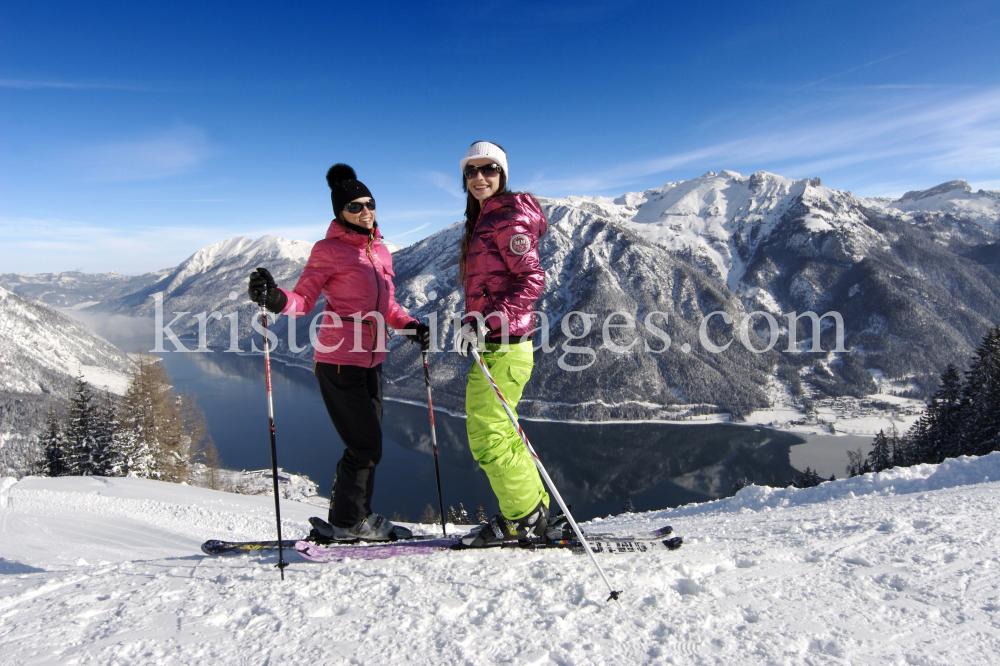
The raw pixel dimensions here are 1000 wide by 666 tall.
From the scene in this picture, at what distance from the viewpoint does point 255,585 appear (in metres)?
2.74

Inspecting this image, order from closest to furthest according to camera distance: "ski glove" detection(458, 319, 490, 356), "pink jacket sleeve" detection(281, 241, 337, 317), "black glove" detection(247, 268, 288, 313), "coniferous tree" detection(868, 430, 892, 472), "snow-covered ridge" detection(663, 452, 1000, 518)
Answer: "black glove" detection(247, 268, 288, 313), "ski glove" detection(458, 319, 490, 356), "pink jacket sleeve" detection(281, 241, 337, 317), "snow-covered ridge" detection(663, 452, 1000, 518), "coniferous tree" detection(868, 430, 892, 472)

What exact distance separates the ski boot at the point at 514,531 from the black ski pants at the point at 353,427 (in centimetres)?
89

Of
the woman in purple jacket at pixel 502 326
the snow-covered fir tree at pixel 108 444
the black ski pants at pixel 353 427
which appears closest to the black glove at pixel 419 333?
the black ski pants at pixel 353 427

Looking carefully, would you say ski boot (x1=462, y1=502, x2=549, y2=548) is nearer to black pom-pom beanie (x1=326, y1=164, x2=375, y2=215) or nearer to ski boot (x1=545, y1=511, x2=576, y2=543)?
ski boot (x1=545, y1=511, x2=576, y2=543)

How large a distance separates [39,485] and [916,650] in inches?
565

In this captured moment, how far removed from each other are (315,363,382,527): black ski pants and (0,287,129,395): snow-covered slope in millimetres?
138722

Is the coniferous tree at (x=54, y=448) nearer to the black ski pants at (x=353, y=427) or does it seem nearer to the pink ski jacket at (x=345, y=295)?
the black ski pants at (x=353, y=427)

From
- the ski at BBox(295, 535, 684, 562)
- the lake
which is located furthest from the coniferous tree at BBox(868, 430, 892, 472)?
the ski at BBox(295, 535, 684, 562)

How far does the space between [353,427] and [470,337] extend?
119 centimetres

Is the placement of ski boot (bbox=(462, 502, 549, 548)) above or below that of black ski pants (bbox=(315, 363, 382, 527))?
below

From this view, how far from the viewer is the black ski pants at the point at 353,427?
349 cm

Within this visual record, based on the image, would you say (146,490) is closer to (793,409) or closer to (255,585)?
(255,585)

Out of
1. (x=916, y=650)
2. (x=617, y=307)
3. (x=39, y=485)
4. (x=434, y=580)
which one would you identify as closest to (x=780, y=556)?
(x=916, y=650)

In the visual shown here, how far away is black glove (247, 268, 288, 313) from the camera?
3029mm
